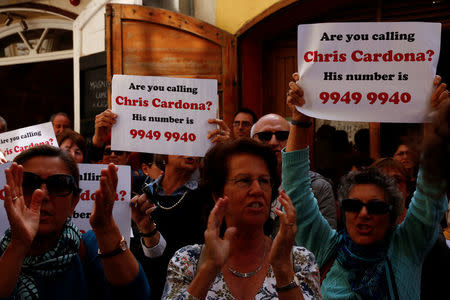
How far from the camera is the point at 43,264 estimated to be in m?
2.15

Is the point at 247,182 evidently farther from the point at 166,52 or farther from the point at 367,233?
the point at 166,52

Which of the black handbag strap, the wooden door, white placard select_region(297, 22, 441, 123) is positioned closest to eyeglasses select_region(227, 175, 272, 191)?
the black handbag strap

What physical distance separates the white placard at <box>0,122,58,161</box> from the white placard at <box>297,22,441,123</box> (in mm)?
2175

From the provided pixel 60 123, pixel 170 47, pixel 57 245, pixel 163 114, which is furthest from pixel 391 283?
pixel 170 47

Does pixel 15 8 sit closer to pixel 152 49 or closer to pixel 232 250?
pixel 152 49

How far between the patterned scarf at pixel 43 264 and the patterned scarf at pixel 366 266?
1232mm

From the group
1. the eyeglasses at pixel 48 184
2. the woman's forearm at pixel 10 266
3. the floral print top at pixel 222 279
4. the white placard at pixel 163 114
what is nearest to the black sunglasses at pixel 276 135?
the white placard at pixel 163 114

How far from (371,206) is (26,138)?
2931 mm

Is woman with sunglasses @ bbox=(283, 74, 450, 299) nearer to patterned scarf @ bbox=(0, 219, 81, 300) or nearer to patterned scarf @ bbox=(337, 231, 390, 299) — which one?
patterned scarf @ bbox=(337, 231, 390, 299)

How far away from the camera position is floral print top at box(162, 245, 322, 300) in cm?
217

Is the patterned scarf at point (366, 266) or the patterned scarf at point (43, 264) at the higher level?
the patterned scarf at point (43, 264)

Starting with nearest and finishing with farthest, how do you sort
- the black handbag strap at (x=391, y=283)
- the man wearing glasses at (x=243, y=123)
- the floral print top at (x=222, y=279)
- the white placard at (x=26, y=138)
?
the floral print top at (x=222, y=279) < the black handbag strap at (x=391, y=283) < the white placard at (x=26, y=138) < the man wearing glasses at (x=243, y=123)

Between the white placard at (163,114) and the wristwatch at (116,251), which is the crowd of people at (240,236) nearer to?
the wristwatch at (116,251)

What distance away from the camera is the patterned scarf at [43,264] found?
82.4 inches
